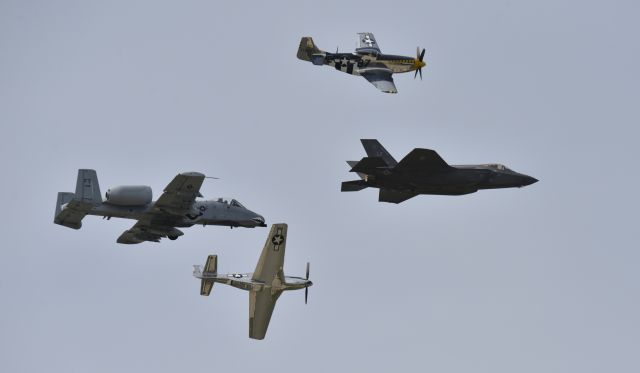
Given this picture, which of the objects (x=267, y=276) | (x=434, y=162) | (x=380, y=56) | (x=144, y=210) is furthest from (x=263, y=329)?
(x=380, y=56)

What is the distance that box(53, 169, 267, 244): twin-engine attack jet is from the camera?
8400 cm

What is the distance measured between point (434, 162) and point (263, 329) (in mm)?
18520

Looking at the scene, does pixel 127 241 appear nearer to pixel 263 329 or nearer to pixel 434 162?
pixel 263 329

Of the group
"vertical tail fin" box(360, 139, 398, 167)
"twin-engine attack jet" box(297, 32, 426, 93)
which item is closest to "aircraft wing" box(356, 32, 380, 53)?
"twin-engine attack jet" box(297, 32, 426, 93)

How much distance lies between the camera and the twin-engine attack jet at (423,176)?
78.9 metres

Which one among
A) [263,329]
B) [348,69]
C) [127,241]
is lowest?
[263,329]

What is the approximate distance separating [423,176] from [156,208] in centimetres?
1977

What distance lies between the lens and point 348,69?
318 feet

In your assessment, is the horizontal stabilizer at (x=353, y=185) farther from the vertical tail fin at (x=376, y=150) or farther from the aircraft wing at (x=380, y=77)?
the aircraft wing at (x=380, y=77)

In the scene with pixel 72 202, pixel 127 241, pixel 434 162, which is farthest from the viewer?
pixel 127 241

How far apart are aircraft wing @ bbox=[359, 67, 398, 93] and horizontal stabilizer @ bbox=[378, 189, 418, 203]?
12.9 metres

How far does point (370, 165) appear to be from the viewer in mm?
79125

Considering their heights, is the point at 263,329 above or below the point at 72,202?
below

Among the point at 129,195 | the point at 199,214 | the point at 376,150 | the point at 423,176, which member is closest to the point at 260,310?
the point at 199,214
